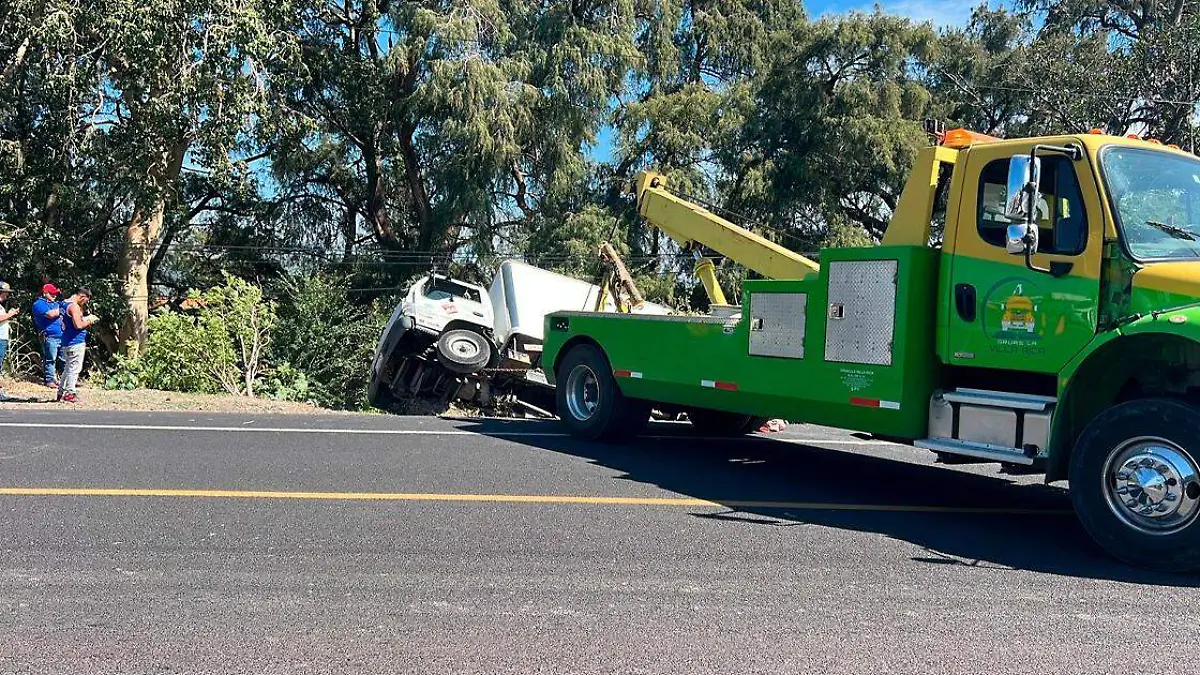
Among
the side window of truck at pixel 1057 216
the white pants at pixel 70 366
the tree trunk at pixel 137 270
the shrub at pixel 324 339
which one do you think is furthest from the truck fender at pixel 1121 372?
the tree trunk at pixel 137 270

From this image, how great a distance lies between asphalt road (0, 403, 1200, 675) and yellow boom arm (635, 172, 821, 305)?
182cm

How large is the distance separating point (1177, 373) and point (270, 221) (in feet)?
79.2

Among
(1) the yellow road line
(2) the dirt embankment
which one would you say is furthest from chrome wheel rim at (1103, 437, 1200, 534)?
(2) the dirt embankment

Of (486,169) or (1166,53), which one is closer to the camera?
(1166,53)

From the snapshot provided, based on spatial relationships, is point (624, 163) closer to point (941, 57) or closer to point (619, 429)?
point (941, 57)

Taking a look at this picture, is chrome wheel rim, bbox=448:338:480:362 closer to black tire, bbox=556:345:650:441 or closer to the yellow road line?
black tire, bbox=556:345:650:441

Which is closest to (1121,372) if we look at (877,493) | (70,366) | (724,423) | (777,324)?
(877,493)

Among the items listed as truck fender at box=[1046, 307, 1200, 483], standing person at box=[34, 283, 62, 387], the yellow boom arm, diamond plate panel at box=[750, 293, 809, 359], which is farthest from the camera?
standing person at box=[34, 283, 62, 387]

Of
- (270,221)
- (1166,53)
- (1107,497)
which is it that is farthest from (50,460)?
(1166,53)

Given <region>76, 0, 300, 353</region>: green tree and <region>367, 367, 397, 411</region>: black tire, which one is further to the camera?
<region>76, 0, 300, 353</region>: green tree

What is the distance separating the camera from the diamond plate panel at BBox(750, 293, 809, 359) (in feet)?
25.8

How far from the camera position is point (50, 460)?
8.13 metres

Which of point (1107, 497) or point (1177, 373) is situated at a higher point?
point (1177, 373)

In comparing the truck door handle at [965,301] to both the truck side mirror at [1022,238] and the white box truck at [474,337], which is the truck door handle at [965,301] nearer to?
the truck side mirror at [1022,238]
